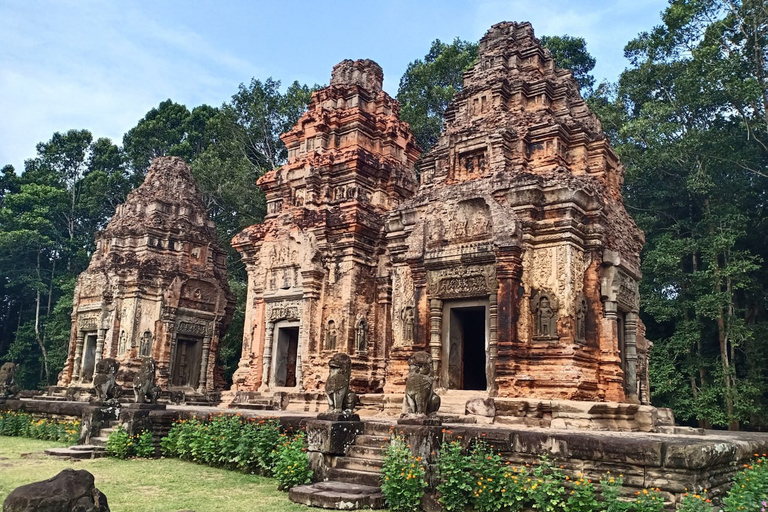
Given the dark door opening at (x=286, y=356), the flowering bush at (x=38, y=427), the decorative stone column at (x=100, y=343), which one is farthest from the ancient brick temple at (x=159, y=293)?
the dark door opening at (x=286, y=356)

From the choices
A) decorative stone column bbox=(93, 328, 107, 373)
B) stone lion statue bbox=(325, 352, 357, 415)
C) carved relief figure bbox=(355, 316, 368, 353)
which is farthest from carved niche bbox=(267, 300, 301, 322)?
stone lion statue bbox=(325, 352, 357, 415)

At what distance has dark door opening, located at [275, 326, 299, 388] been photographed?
16797 mm

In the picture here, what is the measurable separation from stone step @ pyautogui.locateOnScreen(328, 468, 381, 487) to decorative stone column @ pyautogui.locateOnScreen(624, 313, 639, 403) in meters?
7.00

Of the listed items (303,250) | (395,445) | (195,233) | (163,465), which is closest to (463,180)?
(303,250)

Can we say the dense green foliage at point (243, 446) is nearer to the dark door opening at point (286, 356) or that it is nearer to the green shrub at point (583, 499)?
the green shrub at point (583, 499)

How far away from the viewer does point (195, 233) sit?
2186 centimetres

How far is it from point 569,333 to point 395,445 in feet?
15.0

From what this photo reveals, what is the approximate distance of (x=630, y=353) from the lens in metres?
13.1

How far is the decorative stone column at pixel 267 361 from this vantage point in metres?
16.6

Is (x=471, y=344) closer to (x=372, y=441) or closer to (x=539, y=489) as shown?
(x=372, y=441)

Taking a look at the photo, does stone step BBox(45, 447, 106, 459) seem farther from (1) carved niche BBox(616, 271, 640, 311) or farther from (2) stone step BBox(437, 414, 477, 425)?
(1) carved niche BBox(616, 271, 640, 311)

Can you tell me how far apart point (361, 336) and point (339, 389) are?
666 centimetres

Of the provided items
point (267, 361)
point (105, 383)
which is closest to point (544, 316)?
point (267, 361)

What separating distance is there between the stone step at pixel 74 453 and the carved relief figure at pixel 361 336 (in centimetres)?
645
